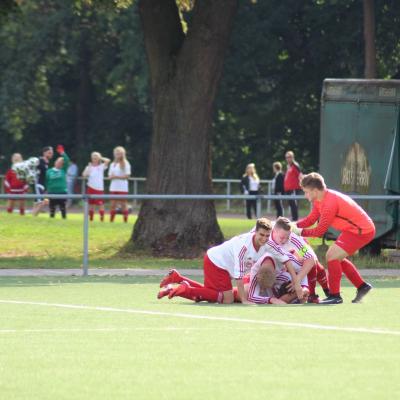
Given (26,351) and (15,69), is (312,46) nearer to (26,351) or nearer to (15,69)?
(15,69)

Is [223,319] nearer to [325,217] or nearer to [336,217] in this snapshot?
[325,217]

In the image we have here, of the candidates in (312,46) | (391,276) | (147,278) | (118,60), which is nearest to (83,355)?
(147,278)

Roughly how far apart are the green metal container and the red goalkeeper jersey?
8863 millimetres

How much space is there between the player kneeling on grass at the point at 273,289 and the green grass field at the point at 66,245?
23.6 ft

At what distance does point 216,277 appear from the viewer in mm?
14797

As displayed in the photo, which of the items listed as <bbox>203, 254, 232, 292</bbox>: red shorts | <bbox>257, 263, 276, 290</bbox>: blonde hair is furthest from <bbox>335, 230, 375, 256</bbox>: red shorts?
<bbox>203, 254, 232, 292</bbox>: red shorts

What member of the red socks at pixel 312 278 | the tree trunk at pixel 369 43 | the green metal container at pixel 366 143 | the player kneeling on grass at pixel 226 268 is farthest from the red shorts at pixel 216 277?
the tree trunk at pixel 369 43

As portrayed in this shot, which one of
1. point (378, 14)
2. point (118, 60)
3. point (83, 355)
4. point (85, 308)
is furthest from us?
point (118, 60)

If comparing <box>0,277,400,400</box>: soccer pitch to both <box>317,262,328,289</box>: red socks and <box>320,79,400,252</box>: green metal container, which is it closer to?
<box>317,262,328,289</box>: red socks

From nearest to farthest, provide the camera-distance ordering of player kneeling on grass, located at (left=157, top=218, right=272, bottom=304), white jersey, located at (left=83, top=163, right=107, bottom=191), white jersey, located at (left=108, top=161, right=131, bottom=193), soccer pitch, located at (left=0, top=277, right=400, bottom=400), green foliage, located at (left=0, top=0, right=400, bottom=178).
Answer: soccer pitch, located at (left=0, top=277, right=400, bottom=400) < player kneeling on grass, located at (left=157, top=218, right=272, bottom=304) < white jersey, located at (left=108, top=161, right=131, bottom=193) < white jersey, located at (left=83, top=163, right=107, bottom=191) < green foliage, located at (left=0, top=0, right=400, bottom=178)

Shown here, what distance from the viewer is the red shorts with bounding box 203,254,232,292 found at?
14.7 metres

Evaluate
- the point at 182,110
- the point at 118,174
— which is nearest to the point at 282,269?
the point at 182,110

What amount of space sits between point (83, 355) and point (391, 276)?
35.8 ft

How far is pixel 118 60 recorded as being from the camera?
59938 mm
